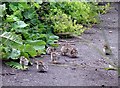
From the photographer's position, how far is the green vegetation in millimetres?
4078

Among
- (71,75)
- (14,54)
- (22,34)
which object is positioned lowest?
(71,75)

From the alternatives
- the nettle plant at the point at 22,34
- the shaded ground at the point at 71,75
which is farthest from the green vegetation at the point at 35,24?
the shaded ground at the point at 71,75

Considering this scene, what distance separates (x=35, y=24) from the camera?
5.16 metres

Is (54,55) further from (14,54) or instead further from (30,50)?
(14,54)

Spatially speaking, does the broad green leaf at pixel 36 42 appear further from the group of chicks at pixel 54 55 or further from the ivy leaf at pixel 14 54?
the ivy leaf at pixel 14 54

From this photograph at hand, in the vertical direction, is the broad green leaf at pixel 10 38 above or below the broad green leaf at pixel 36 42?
above

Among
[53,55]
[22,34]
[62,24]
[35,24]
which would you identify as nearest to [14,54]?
[53,55]

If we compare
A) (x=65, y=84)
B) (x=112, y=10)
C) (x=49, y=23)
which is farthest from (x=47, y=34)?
(x=112, y=10)

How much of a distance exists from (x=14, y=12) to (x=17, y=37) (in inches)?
30.8

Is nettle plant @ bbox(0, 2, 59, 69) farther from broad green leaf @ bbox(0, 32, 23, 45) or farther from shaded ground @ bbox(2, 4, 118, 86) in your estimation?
shaded ground @ bbox(2, 4, 118, 86)

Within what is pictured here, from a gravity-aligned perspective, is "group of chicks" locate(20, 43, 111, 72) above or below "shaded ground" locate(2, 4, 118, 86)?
above

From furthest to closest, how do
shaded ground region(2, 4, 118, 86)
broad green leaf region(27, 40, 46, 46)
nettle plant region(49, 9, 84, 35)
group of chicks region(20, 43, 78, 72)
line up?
nettle plant region(49, 9, 84, 35)
broad green leaf region(27, 40, 46, 46)
group of chicks region(20, 43, 78, 72)
shaded ground region(2, 4, 118, 86)

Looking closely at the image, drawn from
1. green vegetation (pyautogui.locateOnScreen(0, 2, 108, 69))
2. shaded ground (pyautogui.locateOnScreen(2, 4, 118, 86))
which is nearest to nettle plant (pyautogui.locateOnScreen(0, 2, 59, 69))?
green vegetation (pyautogui.locateOnScreen(0, 2, 108, 69))

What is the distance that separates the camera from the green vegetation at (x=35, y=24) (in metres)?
4.08
